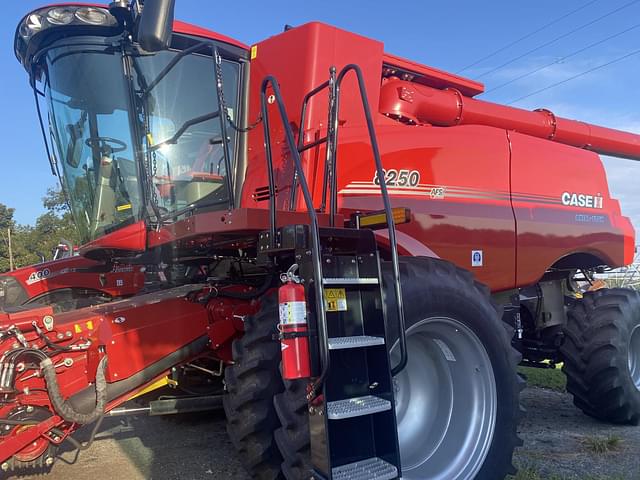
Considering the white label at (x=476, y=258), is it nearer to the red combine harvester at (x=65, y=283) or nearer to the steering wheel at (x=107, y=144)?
the steering wheel at (x=107, y=144)

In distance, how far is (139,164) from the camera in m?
3.79

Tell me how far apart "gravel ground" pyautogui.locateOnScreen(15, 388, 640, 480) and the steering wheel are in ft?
6.75

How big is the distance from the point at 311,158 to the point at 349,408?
69.5 inches

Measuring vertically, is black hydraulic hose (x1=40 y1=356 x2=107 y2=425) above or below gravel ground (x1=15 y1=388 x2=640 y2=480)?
above

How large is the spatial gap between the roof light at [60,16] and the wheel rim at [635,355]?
5.30m

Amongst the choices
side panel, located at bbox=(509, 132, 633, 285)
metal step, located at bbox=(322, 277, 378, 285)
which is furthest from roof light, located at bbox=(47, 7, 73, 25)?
side panel, located at bbox=(509, 132, 633, 285)

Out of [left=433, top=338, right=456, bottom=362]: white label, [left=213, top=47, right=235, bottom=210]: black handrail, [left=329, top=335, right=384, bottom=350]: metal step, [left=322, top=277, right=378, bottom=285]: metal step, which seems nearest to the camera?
[left=329, top=335, right=384, bottom=350]: metal step

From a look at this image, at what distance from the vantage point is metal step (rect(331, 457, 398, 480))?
2.37 m

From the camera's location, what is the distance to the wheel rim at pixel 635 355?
207 inches

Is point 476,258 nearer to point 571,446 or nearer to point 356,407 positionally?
point 571,446

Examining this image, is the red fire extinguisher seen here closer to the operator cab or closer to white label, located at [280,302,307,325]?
white label, located at [280,302,307,325]

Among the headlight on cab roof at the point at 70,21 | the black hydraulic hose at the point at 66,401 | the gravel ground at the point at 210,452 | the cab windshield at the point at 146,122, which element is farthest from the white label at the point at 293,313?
the headlight on cab roof at the point at 70,21

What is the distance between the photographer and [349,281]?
8.64 feet

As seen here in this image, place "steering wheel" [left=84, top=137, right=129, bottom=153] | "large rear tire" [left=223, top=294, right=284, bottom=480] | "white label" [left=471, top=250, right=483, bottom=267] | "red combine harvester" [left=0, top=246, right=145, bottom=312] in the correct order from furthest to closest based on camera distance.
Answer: "red combine harvester" [left=0, top=246, right=145, bottom=312]
"white label" [left=471, top=250, right=483, bottom=267]
"steering wheel" [left=84, top=137, right=129, bottom=153]
"large rear tire" [left=223, top=294, right=284, bottom=480]
